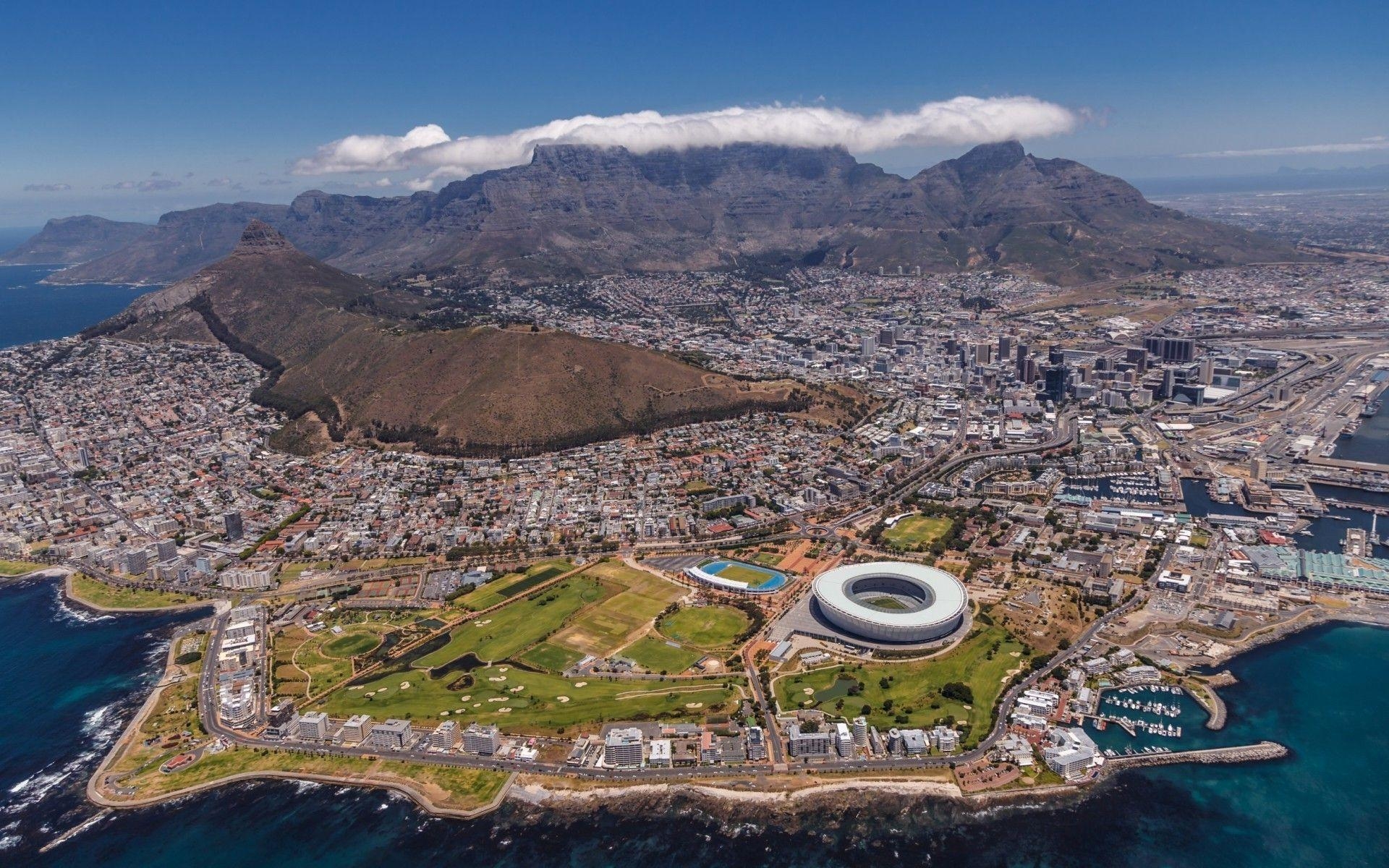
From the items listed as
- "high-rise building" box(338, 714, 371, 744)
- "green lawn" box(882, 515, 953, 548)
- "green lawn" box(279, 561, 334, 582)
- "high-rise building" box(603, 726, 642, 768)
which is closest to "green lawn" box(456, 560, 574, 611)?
"green lawn" box(279, 561, 334, 582)

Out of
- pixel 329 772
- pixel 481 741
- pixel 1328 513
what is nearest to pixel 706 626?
pixel 481 741

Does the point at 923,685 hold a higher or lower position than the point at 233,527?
lower

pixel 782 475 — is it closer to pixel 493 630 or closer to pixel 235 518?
pixel 493 630

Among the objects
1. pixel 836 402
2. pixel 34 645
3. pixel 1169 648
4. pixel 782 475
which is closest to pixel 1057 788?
pixel 1169 648

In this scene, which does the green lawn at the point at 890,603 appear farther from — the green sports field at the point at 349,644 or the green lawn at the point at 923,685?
the green sports field at the point at 349,644

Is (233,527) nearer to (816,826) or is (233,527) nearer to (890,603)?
(890,603)

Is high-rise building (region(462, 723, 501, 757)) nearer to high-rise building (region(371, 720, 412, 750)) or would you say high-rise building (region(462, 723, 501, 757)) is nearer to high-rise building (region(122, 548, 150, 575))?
high-rise building (region(371, 720, 412, 750))
